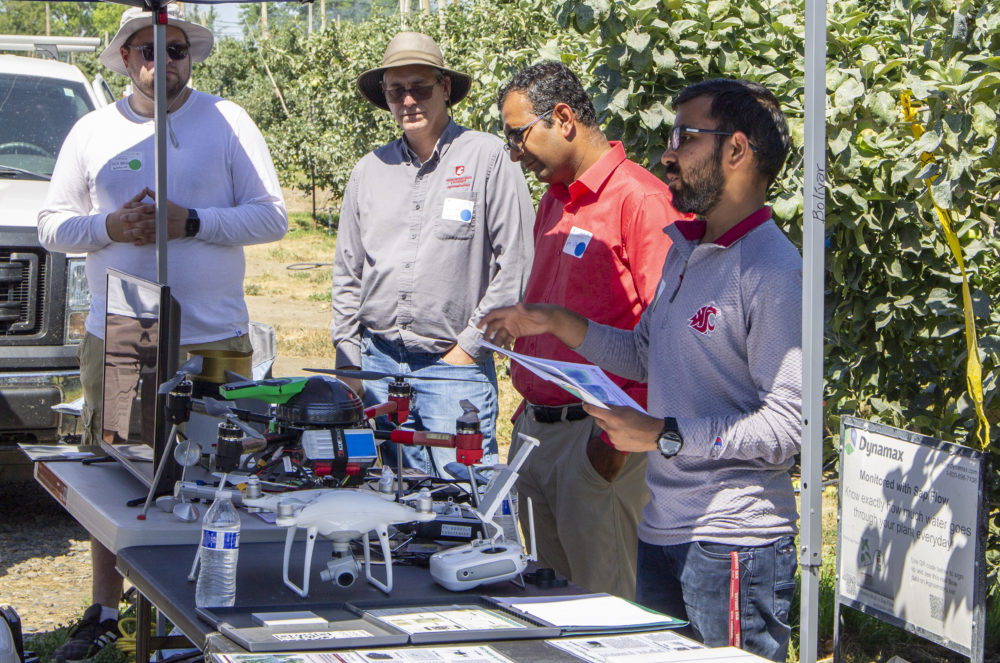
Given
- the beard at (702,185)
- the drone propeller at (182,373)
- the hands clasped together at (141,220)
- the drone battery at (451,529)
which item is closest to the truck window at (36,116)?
the hands clasped together at (141,220)

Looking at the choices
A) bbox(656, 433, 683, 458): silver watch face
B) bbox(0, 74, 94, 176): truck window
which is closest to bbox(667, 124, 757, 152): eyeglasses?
bbox(656, 433, 683, 458): silver watch face

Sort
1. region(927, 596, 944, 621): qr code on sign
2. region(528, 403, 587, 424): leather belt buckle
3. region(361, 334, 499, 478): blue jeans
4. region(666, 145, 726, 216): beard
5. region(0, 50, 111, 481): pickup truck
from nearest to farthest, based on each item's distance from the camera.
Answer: region(666, 145, 726, 216): beard
region(927, 596, 944, 621): qr code on sign
region(528, 403, 587, 424): leather belt buckle
region(361, 334, 499, 478): blue jeans
region(0, 50, 111, 481): pickup truck

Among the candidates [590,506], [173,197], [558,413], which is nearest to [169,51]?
[173,197]

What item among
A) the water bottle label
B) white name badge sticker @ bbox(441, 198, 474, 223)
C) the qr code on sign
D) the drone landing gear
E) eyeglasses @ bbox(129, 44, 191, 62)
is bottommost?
the qr code on sign

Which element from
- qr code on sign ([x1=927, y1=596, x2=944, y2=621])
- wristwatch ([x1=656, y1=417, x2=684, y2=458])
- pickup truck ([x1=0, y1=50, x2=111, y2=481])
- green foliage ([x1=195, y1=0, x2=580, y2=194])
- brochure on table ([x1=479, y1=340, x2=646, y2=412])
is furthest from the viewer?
green foliage ([x1=195, y1=0, x2=580, y2=194])

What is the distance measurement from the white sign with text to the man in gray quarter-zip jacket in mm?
401

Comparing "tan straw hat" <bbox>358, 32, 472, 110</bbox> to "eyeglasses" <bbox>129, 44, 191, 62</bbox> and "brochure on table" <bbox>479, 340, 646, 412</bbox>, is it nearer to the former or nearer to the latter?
"eyeglasses" <bbox>129, 44, 191, 62</bbox>

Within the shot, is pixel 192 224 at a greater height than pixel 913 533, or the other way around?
pixel 192 224

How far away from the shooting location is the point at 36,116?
6660 mm

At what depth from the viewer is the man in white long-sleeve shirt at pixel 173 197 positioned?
409 centimetres

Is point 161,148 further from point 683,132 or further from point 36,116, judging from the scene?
point 36,116

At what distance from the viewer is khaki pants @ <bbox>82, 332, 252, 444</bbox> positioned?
162 inches

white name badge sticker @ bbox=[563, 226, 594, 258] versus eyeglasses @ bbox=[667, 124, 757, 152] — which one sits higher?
eyeglasses @ bbox=[667, 124, 757, 152]

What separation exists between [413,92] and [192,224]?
95cm
